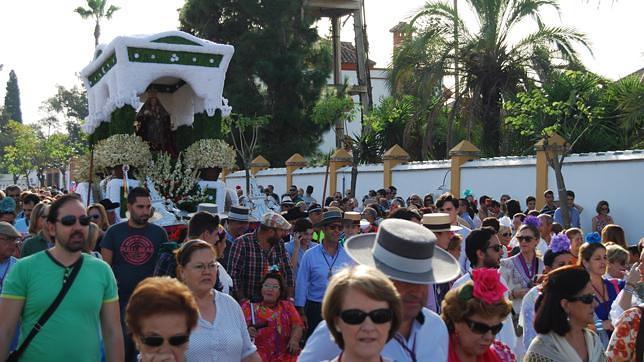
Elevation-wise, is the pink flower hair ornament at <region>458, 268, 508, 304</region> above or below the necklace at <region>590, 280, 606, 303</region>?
above

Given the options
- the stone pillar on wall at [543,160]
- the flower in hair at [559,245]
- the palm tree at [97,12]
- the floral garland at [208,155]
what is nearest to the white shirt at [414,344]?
the flower in hair at [559,245]

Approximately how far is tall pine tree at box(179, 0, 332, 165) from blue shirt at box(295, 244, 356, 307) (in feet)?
105

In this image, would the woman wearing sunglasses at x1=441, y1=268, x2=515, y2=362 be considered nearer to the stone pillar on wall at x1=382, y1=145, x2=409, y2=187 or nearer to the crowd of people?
the crowd of people

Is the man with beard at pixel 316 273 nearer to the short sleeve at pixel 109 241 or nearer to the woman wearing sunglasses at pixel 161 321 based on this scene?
the short sleeve at pixel 109 241

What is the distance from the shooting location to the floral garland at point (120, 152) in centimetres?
1730

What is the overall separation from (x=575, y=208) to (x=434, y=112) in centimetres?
1193

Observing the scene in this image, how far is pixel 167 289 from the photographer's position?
163 inches

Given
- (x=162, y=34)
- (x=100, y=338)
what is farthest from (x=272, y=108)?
(x=100, y=338)

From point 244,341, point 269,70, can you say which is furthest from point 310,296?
point 269,70

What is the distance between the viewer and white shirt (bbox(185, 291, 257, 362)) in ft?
16.8

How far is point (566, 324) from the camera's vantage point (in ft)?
17.0

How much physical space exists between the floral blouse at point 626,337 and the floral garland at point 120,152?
42.7 ft

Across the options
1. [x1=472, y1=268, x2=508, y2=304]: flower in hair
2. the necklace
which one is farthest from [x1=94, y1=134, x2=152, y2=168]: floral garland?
[x1=472, y1=268, x2=508, y2=304]: flower in hair

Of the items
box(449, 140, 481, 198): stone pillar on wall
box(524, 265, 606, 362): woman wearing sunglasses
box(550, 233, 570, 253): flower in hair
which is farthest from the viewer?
box(449, 140, 481, 198): stone pillar on wall
